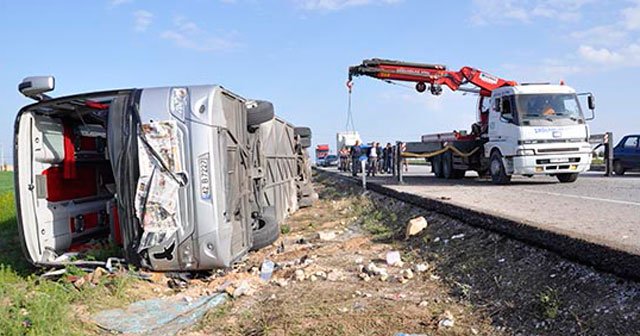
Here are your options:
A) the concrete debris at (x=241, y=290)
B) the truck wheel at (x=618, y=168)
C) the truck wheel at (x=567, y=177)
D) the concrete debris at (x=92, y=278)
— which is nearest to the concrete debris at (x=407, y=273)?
the concrete debris at (x=241, y=290)

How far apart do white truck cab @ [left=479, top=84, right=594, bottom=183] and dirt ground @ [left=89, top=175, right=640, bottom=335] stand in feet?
21.0

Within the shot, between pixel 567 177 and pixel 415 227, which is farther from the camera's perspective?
pixel 567 177

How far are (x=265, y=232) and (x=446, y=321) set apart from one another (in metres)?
3.60

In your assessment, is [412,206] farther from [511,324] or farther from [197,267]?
[511,324]

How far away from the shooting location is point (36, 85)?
18.7 feet

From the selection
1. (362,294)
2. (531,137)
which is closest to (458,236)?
(362,294)

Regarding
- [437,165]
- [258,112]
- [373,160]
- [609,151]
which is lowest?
[437,165]

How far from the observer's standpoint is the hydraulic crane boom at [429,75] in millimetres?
16531

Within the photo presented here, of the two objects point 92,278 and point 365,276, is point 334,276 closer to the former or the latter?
point 365,276

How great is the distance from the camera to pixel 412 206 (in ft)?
32.9

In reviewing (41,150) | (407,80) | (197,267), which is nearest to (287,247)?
(197,267)

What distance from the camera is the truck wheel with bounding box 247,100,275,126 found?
696 cm

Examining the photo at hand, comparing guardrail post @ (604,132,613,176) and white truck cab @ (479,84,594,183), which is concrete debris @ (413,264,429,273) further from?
guardrail post @ (604,132,613,176)

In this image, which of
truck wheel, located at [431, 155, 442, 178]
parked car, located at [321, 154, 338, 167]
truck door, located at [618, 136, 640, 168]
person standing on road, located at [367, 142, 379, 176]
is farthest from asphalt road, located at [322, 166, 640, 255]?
parked car, located at [321, 154, 338, 167]
